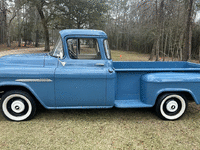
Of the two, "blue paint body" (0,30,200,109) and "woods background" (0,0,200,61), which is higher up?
"woods background" (0,0,200,61)

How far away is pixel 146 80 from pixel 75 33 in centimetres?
180

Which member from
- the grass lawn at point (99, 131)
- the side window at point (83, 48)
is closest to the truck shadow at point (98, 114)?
the grass lawn at point (99, 131)

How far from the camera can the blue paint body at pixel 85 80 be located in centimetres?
317

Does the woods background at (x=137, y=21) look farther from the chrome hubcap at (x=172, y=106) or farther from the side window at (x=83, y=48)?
the side window at (x=83, y=48)

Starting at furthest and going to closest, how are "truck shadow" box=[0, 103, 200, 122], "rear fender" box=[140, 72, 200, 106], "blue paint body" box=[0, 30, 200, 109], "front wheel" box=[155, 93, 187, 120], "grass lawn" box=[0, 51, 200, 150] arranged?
"truck shadow" box=[0, 103, 200, 122]
"front wheel" box=[155, 93, 187, 120]
"rear fender" box=[140, 72, 200, 106]
"blue paint body" box=[0, 30, 200, 109]
"grass lawn" box=[0, 51, 200, 150]

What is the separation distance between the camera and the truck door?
3.21 m

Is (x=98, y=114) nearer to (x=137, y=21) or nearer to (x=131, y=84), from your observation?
(x=131, y=84)

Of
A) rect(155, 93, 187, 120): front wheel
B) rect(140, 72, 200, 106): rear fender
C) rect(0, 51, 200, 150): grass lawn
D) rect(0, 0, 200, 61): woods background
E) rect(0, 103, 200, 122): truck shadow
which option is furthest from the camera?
rect(0, 0, 200, 61): woods background

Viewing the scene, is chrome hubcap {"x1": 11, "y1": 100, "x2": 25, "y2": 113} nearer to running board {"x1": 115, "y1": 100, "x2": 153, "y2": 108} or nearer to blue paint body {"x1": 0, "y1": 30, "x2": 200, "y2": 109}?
blue paint body {"x1": 0, "y1": 30, "x2": 200, "y2": 109}

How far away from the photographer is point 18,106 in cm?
329

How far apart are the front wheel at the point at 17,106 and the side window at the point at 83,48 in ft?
4.18

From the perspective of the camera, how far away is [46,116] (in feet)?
11.7

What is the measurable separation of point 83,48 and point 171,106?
7.74 feet

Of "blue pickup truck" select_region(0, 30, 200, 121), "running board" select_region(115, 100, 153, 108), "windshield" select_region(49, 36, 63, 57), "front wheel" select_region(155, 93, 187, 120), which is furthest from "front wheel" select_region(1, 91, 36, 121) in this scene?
"front wheel" select_region(155, 93, 187, 120)
